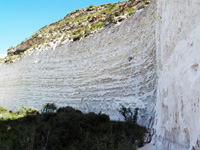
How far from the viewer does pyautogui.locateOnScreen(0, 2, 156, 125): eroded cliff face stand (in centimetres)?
741

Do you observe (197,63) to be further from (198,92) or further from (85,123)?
(85,123)

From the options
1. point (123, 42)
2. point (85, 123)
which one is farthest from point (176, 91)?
point (123, 42)

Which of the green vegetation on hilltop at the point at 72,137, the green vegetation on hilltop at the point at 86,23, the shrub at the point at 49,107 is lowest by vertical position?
the green vegetation on hilltop at the point at 72,137

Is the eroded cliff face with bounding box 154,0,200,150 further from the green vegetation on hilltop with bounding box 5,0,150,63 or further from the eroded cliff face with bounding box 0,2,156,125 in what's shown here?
the green vegetation on hilltop with bounding box 5,0,150,63

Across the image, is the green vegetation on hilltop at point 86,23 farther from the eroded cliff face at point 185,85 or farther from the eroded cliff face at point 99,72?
the eroded cliff face at point 185,85

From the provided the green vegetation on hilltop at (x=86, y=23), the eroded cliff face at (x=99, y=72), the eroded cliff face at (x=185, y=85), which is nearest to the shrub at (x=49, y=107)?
the eroded cliff face at (x=99, y=72)

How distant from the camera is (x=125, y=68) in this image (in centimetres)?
870

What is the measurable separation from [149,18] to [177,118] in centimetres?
625

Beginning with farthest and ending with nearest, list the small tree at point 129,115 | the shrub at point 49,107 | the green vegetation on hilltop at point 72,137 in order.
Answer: the shrub at point 49,107 < the small tree at point 129,115 < the green vegetation on hilltop at point 72,137

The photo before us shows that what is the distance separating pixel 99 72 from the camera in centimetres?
1052

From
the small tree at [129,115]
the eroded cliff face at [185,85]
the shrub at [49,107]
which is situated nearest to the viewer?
the eroded cliff face at [185,85]

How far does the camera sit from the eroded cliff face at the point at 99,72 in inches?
292

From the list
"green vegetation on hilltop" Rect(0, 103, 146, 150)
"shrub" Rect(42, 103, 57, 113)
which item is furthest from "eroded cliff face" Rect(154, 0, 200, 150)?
"shrub" Rect(42, 103, 57, 113)

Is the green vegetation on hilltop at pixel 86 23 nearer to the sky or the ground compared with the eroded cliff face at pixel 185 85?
nearer to the sky
